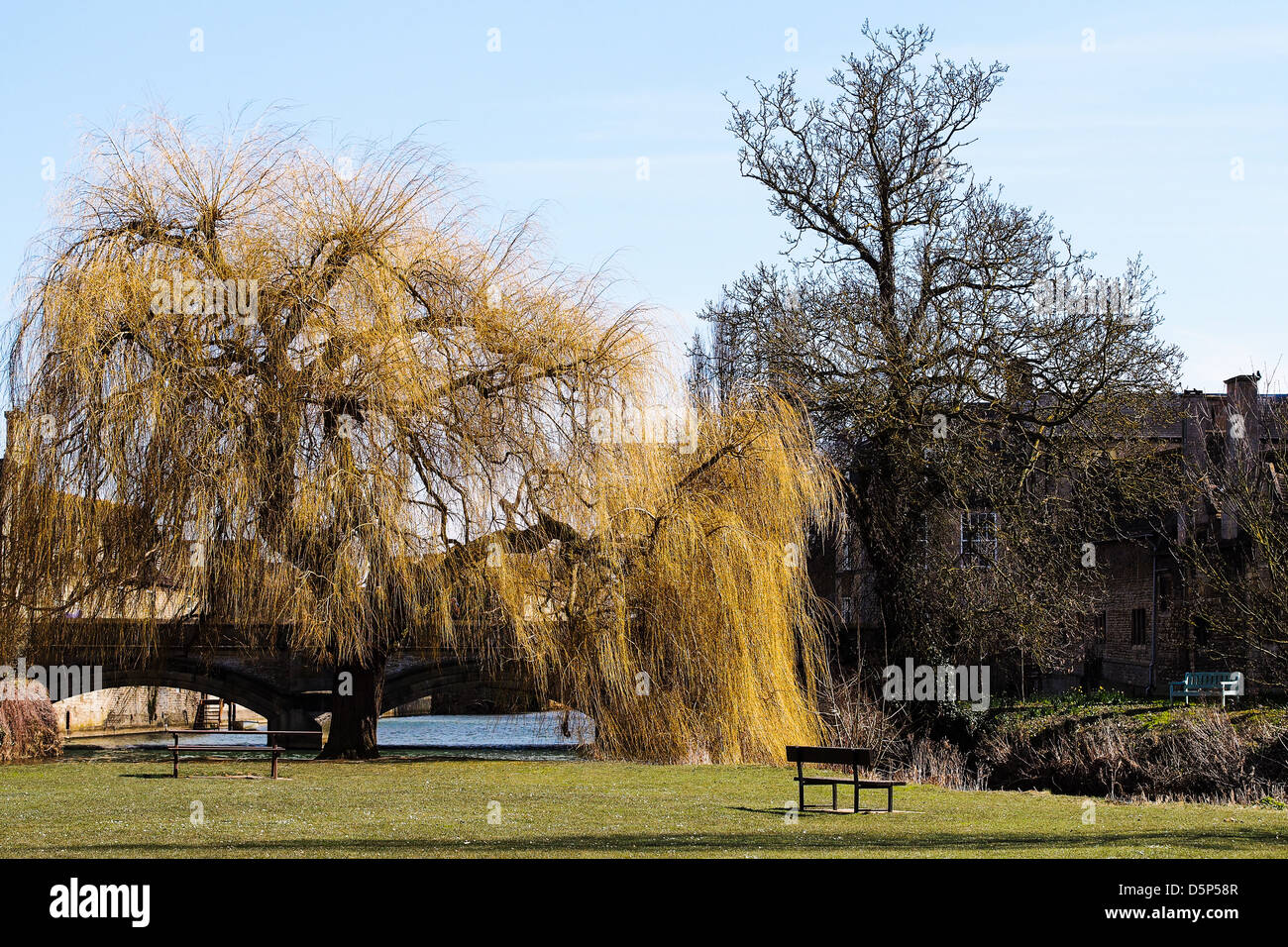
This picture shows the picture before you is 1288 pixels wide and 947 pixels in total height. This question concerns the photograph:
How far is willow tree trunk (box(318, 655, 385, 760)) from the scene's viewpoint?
22.6 metres

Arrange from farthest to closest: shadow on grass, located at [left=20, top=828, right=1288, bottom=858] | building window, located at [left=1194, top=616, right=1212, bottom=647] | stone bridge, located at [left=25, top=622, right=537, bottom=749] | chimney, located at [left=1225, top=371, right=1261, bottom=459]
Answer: building window, located at [left=1194, top=616, right=1212, bottom=647]
chimney, located at [left=1225, top=371, right=1261, bottom=459]
stone bridge, located at [left=25, top=622, right=537, bottom=749]
shadow on grass, located at [left=20, top=828, right=1288, bottom=858]

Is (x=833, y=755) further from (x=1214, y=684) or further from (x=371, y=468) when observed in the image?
(x=1214, y=684)

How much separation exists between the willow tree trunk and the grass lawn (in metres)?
3.43

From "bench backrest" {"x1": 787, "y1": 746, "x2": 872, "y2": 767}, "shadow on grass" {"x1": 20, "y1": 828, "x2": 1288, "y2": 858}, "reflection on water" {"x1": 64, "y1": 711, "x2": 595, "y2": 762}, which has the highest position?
"bench backrest" {"x1": 787, "y1": 746, "x2": 872, "y2": 767}

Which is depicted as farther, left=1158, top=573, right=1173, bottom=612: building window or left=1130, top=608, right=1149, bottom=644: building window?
left=1130, top=608, right=1149, bottom=644: building window

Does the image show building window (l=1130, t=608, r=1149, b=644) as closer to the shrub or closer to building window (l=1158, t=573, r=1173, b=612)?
building window (l=1158, t=573, r=1173, b=612)

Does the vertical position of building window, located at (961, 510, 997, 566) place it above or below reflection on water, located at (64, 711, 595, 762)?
above

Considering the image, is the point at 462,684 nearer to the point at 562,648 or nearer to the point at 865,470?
the point at 865,470

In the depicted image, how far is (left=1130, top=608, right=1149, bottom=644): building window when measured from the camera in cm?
4472

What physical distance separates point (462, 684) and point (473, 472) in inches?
632

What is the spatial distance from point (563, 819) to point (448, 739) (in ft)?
110

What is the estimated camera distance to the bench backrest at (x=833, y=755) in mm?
14164

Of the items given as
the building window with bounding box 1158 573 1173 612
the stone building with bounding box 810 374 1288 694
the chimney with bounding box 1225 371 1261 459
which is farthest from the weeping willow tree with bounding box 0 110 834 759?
the building window with bounding box 1158 573 1173 612

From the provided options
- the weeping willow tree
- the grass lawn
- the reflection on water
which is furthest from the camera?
the reflection on water
